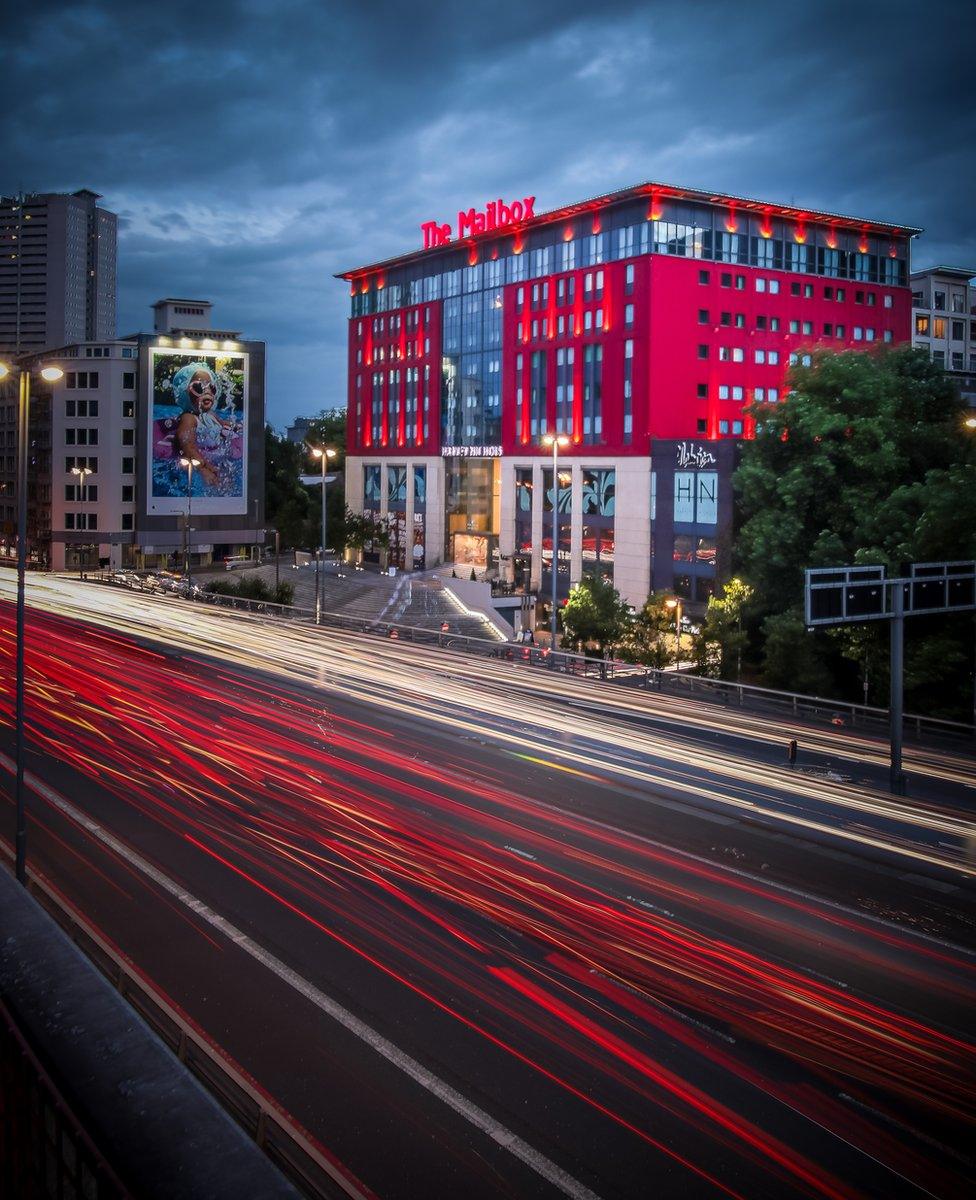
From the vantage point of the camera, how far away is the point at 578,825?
20.8 meters

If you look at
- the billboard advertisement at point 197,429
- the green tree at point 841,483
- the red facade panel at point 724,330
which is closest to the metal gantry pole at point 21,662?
the green tree at point 841,483

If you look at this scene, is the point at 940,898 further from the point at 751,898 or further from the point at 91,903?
the point at 91,903

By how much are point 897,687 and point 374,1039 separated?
60.1 ft

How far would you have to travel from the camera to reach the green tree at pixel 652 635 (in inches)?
1863

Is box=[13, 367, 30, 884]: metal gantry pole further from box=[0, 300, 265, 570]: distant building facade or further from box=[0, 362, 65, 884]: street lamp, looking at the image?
box=[0, 300, 265, 570]: distant building facade

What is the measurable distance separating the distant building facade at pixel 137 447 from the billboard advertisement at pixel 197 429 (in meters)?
0.09

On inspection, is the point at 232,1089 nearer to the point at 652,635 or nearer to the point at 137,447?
the point at 652,635

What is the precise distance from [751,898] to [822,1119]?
21.0 feet

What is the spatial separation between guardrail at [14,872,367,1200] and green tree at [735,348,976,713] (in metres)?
29.7

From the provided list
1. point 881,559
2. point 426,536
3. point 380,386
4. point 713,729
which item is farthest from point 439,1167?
point 380,386

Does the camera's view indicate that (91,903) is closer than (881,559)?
Yes

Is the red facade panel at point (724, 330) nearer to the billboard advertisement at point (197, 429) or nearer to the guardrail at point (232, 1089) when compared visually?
the billboard advertisement at point (197, 429)

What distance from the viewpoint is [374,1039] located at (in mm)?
12234

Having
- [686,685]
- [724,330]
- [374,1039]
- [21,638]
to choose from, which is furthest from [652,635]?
[374,1039]
